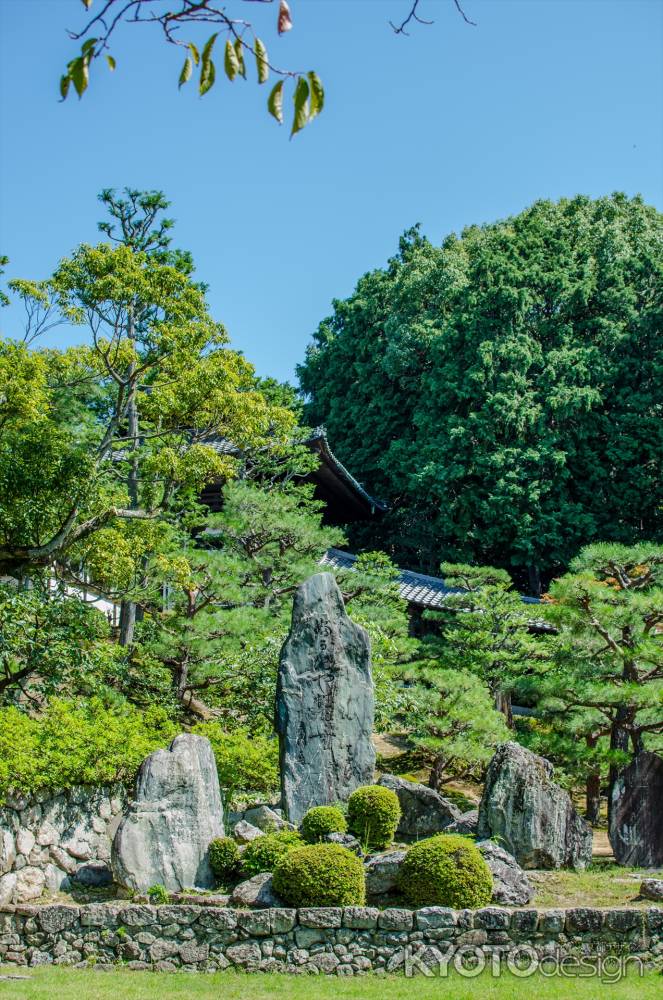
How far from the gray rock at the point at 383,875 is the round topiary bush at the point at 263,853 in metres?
0.83

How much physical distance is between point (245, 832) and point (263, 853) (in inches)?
30.0

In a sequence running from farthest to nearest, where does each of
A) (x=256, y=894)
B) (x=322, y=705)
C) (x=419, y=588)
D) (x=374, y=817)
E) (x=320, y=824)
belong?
(x=419, y=588) → (x=322, y=705) → (x=374, y=817) → (x=320, y=824) → (x=256, y=894)

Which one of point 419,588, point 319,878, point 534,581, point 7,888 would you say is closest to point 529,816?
point 319,878

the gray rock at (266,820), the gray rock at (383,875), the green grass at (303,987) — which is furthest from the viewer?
the gray rock at (266,820)

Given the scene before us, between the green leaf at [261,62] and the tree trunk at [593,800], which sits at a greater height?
the green leaf at [261,62]

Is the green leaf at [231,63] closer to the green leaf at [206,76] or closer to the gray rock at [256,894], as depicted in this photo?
the green leaf at [206,76]

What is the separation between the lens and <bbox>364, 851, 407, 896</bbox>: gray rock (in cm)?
867

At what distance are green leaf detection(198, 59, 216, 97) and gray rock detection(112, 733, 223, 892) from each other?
24.5ft

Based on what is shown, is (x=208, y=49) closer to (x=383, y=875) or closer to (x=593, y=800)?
(x=383, y=875)

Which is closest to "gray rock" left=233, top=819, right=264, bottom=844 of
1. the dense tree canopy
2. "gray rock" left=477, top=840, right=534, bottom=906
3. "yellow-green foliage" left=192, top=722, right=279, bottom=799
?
"yellow-green foliage" left=192, top=722, right=279, bottom=799

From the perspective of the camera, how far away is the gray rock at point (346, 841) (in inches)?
359

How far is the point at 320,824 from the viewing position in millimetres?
9289

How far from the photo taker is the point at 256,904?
836 centimetres

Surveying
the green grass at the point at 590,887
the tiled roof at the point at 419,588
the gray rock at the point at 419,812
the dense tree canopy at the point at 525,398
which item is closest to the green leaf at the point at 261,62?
the green grass at the point at 590,887
